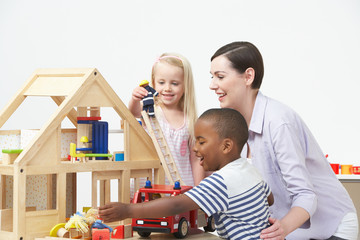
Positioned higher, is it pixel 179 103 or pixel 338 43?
pixel 338 43

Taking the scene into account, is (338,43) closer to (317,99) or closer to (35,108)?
(317,99)

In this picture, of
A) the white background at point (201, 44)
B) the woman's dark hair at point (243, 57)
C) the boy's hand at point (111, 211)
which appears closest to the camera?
the boy's hand at point (111, 211)

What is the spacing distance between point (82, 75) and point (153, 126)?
0.95ft

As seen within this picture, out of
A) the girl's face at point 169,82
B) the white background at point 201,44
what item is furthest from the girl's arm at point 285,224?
the white background at point 201,44

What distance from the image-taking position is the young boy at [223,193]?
140 centimetres

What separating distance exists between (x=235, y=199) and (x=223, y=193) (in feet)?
0.12

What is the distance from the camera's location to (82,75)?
182cm

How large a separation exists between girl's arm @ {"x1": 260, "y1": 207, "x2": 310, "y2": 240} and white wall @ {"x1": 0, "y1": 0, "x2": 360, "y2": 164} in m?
2.66

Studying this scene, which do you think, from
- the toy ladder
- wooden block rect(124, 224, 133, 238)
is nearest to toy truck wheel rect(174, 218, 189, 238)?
wooden block rect(124, 224, 133, 238)

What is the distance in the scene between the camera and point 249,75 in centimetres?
178

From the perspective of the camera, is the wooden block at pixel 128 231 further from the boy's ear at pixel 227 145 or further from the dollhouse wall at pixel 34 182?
the dollhouse wall at pixel 34 182

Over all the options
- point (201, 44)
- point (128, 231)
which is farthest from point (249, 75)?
point (201, 44)

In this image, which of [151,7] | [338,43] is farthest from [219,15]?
[338,43]

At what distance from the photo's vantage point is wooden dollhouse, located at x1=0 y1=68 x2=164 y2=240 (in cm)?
159
